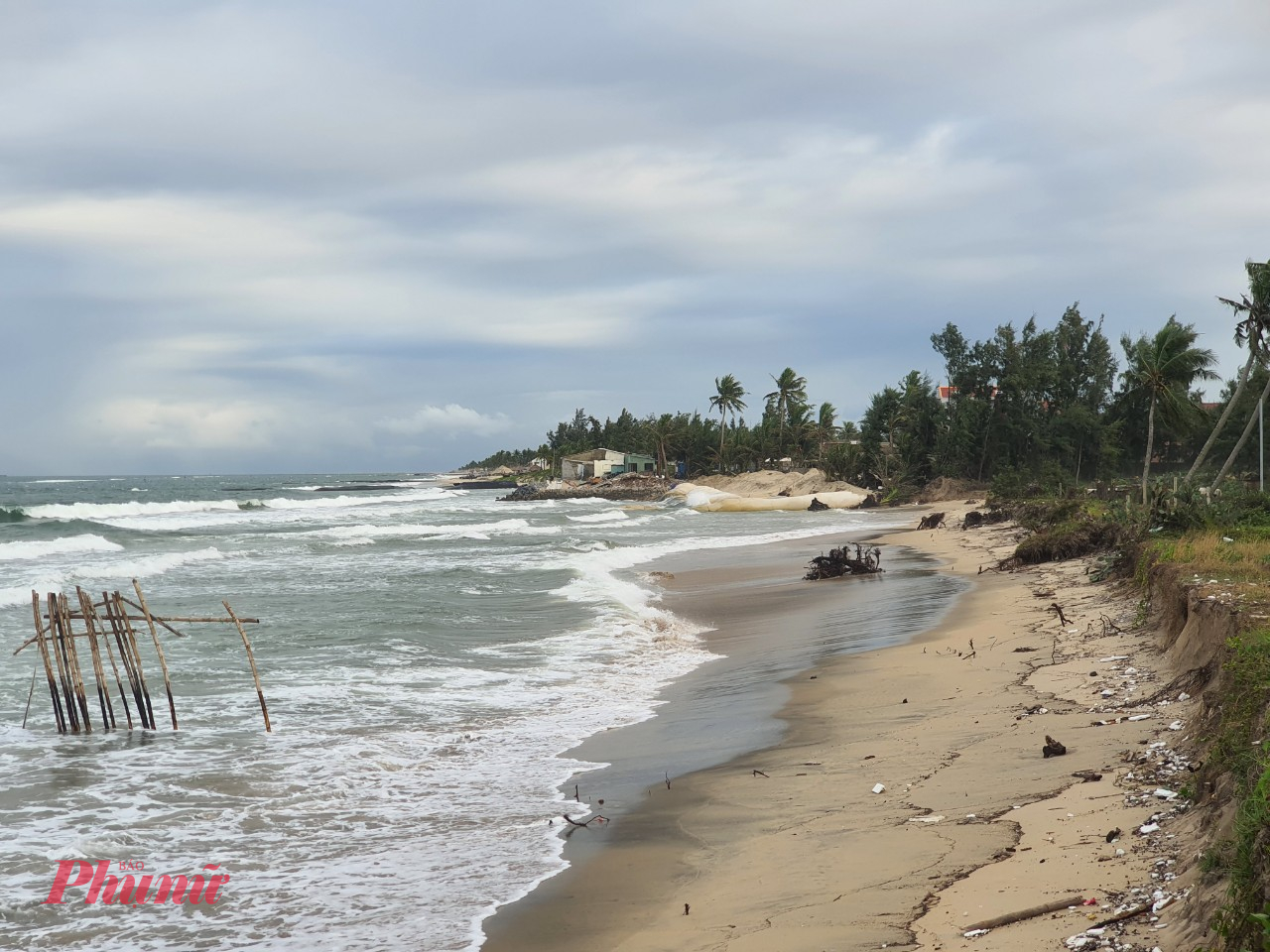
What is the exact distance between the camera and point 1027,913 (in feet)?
15.0

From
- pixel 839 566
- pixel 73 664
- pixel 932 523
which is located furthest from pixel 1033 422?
pixel 73 664

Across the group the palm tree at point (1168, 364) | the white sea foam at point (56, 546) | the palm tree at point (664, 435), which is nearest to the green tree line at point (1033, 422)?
the palm tree at point (1168, 364)

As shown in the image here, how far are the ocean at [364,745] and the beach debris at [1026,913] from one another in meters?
2.88

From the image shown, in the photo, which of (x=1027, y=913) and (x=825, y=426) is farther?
(x=825, y=426)

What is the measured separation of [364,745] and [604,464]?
103 metres

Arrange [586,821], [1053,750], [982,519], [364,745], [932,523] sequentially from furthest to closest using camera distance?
[932,523], [982,519], [364,745], [586,821], [1053,750]

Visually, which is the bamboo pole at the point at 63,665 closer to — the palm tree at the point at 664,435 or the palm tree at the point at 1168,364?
the palm tree at the point at 1168,364

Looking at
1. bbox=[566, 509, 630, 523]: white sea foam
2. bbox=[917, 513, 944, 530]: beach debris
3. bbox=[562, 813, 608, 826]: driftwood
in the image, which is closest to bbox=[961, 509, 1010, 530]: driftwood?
bbox=[917, 513, 944, 530]: beach debris

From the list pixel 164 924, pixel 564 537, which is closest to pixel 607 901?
pixel 164 924

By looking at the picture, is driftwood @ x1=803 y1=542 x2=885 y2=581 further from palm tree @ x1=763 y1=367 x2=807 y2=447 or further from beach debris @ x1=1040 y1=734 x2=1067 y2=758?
palm tree @ x1=763 y1=367 x2=807 y2=447

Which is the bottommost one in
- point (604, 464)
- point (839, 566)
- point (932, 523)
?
point (839, 566)

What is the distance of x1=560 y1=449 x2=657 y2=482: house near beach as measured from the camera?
11288 centimetres

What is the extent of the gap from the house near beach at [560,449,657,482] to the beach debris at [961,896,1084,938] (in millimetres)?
106215

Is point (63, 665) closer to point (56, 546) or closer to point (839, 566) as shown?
point (839, 566)
